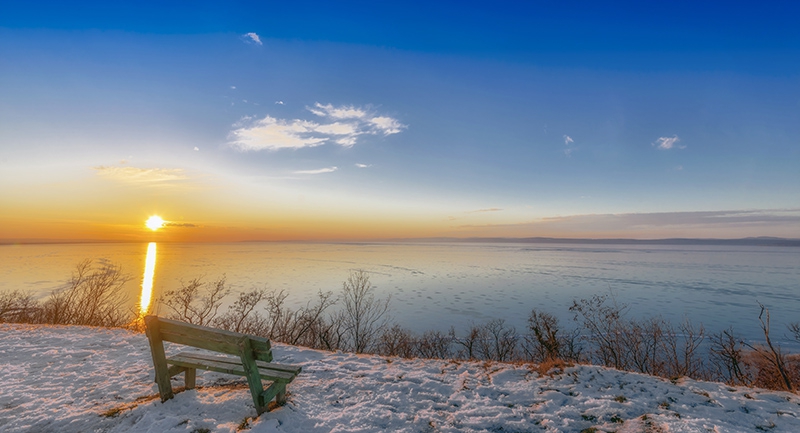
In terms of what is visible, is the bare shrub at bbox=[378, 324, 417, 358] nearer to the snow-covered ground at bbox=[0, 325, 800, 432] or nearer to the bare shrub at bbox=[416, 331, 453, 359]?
the bare shrub at bbox=[416, 331, 453, 359]

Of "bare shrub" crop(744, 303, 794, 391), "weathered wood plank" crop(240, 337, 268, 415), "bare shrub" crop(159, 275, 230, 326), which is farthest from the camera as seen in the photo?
"bare shrub" crop(159, 275, 230, 326)

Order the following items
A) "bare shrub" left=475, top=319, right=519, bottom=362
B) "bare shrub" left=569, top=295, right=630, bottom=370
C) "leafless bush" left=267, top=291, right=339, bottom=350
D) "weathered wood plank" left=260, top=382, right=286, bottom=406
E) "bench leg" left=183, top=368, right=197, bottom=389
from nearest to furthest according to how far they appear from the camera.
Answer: "weathered wood plank" left=260, top=382, right=286, bottom=406 → "bench leg" left=183, top=368, right=197, bottom=389 → "bare shrub" left=569, top=295, right=630, bottom=370 → "leafless bush" left=267, top=291, right=339, bottom=350 → "bare shrub" left=475, top=319, right=519, bottom=362

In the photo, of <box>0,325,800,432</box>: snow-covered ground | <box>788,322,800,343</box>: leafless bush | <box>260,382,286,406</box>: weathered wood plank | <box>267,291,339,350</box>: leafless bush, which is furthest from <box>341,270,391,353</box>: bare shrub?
<box>788,322,800,343</box>: leafless bush

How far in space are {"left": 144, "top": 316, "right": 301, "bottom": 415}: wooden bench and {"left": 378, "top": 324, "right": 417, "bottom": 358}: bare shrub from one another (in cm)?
2024

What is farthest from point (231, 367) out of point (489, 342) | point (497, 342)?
point (489, 342)

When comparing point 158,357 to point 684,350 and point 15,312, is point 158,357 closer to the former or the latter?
point 15,312

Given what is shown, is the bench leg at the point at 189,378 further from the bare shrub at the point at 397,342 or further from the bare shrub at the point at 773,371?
the bare shrub at the point at 397,342

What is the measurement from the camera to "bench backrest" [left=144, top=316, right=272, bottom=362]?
16.4 ft

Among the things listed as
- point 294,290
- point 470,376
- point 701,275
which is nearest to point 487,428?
point 470,376

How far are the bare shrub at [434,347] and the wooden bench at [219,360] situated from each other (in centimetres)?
2143

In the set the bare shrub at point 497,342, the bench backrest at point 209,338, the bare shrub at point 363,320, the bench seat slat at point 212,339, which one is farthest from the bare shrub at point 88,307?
the bare shrub at point 497,342

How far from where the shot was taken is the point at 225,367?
18.4ft

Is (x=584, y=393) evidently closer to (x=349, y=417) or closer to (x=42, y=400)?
(x=349, y=417)

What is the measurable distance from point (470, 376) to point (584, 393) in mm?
2390
